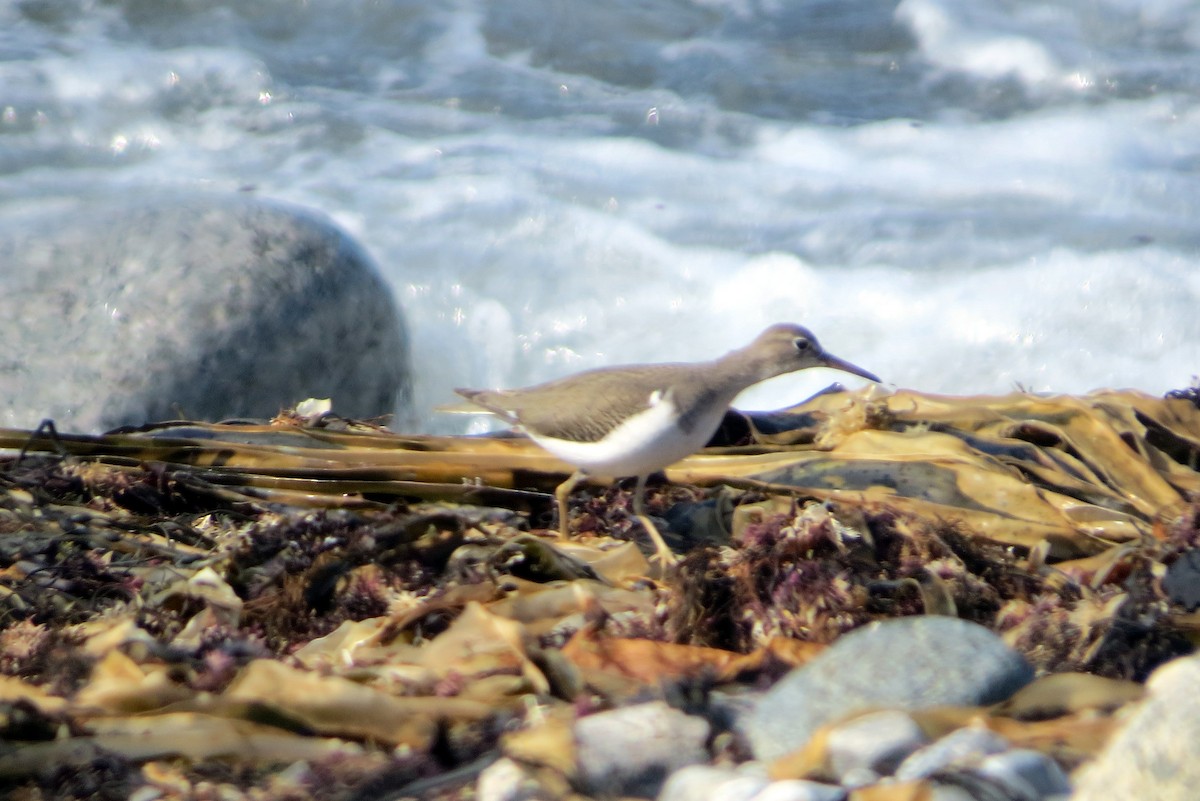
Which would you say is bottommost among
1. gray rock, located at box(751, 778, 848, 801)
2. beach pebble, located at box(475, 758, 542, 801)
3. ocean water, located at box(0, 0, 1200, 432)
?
beach pebble, located at box(475, 758, 542, 801)

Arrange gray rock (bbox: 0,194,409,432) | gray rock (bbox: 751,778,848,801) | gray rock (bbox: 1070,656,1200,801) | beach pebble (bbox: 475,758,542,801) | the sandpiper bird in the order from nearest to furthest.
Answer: gray rock (bbox: 1070,656,1200,801) → gray rock (bbox: 751,778,848,801) → beach pebble (bbox: 475,758,542,801) → the sandpiper bird → gray rock (bbox: 0,194,409,432)

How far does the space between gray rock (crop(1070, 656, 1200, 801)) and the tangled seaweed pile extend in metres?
0.32

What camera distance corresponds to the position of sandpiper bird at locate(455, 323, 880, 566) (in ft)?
10.4

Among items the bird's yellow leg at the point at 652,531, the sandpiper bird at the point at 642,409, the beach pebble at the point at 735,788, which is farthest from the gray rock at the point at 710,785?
the sandpiper bird at the point at 642,409

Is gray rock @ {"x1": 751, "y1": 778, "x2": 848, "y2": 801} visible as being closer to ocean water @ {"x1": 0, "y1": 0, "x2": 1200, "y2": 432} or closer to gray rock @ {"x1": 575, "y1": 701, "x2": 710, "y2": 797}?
gray rock @ {"x1": 575, "y1": 701, "x2": 710, "y2": 797}

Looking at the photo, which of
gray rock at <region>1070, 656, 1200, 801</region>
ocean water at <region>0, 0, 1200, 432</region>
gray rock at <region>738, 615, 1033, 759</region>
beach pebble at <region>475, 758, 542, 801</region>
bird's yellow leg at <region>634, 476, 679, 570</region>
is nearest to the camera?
gray rock at <region>1070, 656, 1200, 801</region>

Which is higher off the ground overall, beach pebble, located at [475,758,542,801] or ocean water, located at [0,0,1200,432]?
ocean water, located at [0,0,1200,432]

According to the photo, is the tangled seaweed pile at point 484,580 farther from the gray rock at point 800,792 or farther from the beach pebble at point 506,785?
the gray rock at point 800,792

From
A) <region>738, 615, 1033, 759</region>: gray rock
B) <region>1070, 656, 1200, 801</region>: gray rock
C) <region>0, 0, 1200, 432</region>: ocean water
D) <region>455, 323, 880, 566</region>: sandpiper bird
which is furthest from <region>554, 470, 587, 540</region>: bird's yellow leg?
Answer: <region>0, 0, 1200, 432</region>: ocean water

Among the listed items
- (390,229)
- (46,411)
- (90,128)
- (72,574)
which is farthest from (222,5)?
(72,574)

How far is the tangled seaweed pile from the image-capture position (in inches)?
81.0

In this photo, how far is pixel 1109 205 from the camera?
8086 mm

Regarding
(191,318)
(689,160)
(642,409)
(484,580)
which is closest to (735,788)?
(484,580)

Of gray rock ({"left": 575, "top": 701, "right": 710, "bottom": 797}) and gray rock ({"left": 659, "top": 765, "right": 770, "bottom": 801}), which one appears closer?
gray rock ({"left": 659, "top": 765, "right": 770, "bottom": 801})
